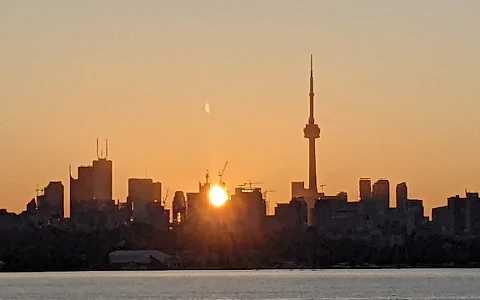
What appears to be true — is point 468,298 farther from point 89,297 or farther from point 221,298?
point 89,297

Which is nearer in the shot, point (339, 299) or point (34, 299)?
point (339, 299)

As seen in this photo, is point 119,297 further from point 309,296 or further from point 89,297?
point 309,296

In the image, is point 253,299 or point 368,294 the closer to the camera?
point 253,299

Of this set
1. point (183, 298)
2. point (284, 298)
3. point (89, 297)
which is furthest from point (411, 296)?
point (89, 297)

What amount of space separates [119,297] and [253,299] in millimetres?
20749

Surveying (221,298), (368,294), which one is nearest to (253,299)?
(221,298)

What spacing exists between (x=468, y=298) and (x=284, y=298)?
22873 mm

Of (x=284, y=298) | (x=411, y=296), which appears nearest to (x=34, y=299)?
(x=284, y=298)

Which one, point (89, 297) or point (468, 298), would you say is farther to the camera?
point (89, 297)

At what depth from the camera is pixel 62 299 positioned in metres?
195

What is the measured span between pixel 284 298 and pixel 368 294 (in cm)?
1569

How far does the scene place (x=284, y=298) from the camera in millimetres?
188750

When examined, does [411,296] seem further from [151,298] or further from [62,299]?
[62,299]

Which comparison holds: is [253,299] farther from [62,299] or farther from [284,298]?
[62,299]
